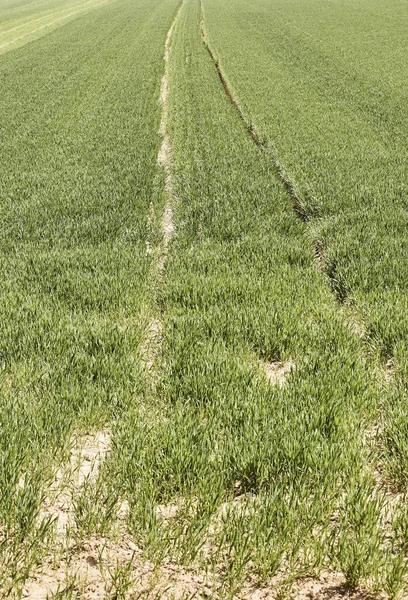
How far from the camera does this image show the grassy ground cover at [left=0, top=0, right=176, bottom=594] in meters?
2.97

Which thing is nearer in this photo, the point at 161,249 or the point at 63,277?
the point at 63,277

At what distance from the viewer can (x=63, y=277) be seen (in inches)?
203

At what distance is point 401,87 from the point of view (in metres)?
15.4

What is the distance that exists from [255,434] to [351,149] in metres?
8.26

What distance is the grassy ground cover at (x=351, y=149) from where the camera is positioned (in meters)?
4.35

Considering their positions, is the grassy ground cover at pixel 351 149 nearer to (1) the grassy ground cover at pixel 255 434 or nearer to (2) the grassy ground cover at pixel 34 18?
(1) the grassy ground cover at pixel 255 434

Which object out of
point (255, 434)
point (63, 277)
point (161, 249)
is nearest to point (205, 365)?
point (255, 434)

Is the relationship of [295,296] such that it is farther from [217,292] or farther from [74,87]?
[74,87]

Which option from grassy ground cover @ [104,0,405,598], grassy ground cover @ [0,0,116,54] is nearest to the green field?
grassy ground cover @ [104,0,405,598]

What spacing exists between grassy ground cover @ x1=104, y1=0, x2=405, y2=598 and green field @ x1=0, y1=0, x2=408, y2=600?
0.05ft

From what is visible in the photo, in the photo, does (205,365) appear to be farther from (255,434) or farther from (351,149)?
(351,149)

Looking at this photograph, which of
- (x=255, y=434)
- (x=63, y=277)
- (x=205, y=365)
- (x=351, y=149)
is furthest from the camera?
(x=351, y=149)

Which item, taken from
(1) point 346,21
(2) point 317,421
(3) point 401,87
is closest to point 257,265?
(2) point 317,421

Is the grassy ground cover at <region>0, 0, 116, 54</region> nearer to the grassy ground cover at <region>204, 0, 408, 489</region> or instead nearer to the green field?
the grassy ground cover at <region>204, 0, 408, 489</region>
